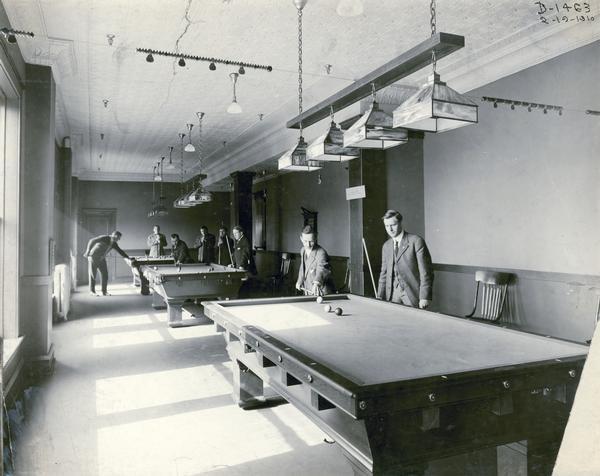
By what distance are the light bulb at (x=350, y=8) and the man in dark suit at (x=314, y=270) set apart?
237 cm

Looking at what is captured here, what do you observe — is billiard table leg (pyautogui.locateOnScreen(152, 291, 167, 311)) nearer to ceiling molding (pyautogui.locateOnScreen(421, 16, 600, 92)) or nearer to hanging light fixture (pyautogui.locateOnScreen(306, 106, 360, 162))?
ceiling molding (pyautogui.locateOnScreen(421, 16, 600, 92))

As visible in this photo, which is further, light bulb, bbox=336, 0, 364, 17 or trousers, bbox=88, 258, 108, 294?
trousers, bbox=88, 258, 108, 294

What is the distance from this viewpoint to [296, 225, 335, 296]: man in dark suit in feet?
17.9

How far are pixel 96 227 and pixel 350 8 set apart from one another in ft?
40.8

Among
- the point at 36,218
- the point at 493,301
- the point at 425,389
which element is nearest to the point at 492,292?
the point at 493,301

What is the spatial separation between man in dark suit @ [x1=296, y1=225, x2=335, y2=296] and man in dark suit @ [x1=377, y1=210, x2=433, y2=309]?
0.92 m

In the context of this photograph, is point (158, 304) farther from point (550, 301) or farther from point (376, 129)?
point (376, 129)

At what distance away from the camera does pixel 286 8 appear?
400 centimetres

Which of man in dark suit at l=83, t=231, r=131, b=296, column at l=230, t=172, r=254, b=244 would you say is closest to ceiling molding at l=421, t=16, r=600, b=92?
column at l=230, t=172, r=254, b=244

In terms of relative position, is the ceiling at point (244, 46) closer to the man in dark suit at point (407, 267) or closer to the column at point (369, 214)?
the column at point (369, 214)

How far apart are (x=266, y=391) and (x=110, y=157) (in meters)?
9.33

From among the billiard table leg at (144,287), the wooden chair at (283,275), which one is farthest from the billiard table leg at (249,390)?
the billiard table leg at (144,287)

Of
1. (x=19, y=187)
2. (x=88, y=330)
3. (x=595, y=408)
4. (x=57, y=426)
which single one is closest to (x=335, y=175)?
(x=88, y=330)

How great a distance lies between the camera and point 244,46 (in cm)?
480
